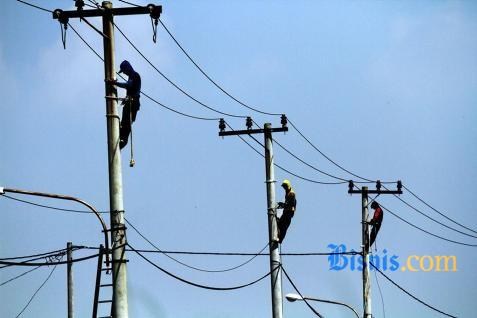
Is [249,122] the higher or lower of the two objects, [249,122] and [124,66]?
the lower

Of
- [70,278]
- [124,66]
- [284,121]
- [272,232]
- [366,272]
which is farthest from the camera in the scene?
[70,278]

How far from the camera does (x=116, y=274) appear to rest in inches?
547

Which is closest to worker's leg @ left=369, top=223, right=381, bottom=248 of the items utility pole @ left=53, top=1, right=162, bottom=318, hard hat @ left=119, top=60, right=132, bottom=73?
hard hat @ left=119, top=60, right=132, bottom=73

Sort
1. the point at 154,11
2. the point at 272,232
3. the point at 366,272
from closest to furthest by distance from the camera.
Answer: the point at 154,11
the point at 272,232
the point at 366,272

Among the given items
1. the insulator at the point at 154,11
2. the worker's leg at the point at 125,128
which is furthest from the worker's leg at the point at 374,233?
the insulator at the point at 154,11

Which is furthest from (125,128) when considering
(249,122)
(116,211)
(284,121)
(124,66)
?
(284,121)

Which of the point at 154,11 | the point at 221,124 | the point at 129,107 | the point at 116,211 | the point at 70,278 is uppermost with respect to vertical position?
the point at 154,11

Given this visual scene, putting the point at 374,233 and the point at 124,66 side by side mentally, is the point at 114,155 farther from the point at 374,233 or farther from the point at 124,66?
the point at 374,233

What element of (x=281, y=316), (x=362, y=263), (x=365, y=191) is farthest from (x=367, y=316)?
(x=281, y=316)

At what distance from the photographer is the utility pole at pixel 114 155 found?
13.8 meters

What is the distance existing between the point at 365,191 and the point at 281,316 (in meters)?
10.2

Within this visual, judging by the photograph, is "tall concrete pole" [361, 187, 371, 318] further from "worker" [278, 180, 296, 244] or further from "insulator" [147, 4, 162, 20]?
"insulator" [147, 4, 162, 20]

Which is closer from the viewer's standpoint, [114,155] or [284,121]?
[114,155]

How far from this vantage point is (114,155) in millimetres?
13977
